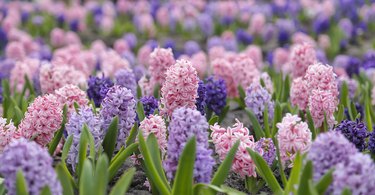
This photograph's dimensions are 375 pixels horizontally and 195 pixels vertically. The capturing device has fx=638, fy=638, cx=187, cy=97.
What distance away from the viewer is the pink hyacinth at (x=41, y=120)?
3.19m

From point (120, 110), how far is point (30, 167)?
907 millimetres

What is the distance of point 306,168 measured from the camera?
2.41 metres

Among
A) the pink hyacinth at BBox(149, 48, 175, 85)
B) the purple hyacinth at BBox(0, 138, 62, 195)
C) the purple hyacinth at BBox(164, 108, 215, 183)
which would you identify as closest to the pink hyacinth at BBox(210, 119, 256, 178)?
the purple hyacinth at BBox(164, 108, 215, 183)

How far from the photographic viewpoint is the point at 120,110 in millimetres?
3189

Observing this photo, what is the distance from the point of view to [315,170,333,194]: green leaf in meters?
2.39

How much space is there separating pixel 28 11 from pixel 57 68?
21.1 ft

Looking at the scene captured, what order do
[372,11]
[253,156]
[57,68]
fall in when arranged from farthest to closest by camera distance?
[372,11] → [57,68] → [253,156]

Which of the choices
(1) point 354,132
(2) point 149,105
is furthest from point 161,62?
(1) point 354,132

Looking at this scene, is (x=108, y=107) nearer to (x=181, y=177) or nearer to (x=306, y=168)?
(x=181, y=177)

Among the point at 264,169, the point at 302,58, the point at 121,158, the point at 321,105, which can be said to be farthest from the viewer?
the point at 302,58

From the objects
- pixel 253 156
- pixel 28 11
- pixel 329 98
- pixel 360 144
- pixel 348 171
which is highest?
pixel 28 11

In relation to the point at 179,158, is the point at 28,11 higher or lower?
higher

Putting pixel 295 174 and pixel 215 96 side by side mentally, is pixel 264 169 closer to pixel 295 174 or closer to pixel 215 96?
pixel 295 174

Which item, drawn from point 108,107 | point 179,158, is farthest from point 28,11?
point 179,158
